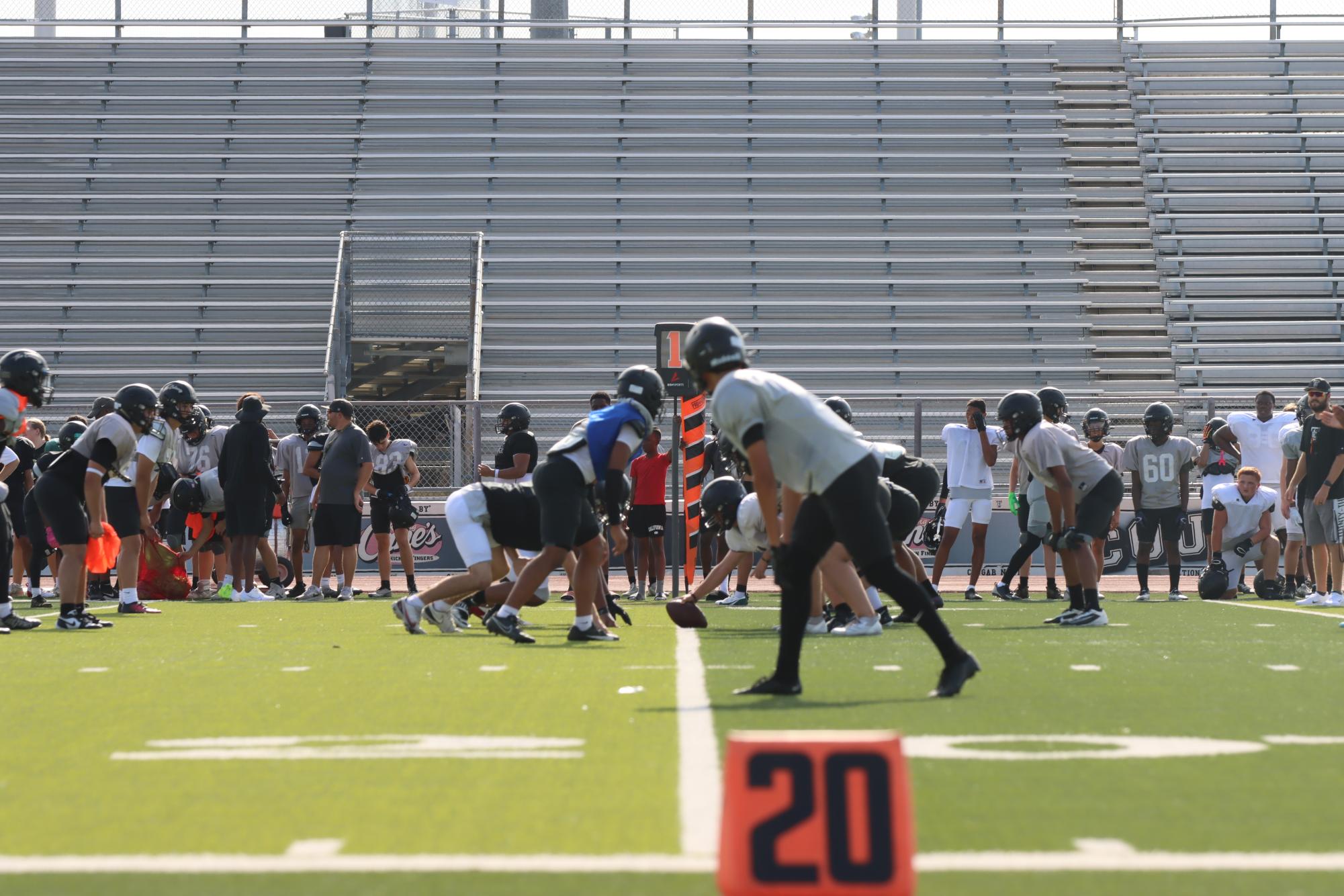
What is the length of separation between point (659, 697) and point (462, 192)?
65.0 feet

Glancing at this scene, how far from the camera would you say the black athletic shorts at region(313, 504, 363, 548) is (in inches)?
587

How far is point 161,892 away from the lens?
3.16 metres

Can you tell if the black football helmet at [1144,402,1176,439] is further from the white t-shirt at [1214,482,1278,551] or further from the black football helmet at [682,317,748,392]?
the black football helmet at [682,317,748,392]

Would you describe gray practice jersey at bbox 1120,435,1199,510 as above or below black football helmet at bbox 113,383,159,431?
below

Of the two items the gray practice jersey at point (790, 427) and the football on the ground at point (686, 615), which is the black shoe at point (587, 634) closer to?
the football on the ground at point (686, 615)

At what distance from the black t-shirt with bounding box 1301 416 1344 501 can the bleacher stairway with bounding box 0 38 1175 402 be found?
1043 cm

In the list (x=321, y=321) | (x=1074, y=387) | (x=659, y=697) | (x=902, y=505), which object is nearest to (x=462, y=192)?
(x=321, y=321)

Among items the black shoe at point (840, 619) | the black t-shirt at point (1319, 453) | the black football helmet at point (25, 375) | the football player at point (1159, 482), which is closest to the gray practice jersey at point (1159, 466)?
the football player at point (1159, 482)

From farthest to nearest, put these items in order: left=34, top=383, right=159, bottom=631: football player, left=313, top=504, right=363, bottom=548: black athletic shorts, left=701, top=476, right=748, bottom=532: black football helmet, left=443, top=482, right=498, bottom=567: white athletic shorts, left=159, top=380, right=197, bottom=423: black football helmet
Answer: left=313, top=504, right=363, bottom=548: black athletic shorts < left=159, top=380, right=197, bottom=423: black football helmet < left=701, top=476, right=748, bottom=532: black football helmet < left=34, top=383, right=159, bottom=631: football player < left=443, top=482, right=498, bottom=567: white athletic shorts

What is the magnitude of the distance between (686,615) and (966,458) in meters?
6.71

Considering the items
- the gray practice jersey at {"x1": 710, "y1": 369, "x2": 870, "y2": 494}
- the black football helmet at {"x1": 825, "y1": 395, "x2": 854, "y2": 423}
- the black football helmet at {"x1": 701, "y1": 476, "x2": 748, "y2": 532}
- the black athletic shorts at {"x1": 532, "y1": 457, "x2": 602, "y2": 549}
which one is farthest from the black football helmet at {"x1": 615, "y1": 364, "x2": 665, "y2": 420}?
the gray practice jersey at {"x1": 710, "y1": 369, "x2": 870, "y2": 494}

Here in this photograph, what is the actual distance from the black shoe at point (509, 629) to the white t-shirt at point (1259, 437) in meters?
9.22

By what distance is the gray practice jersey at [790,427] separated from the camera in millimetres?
6246

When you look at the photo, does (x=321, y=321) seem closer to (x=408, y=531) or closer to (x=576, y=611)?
(x=408, y=531)
